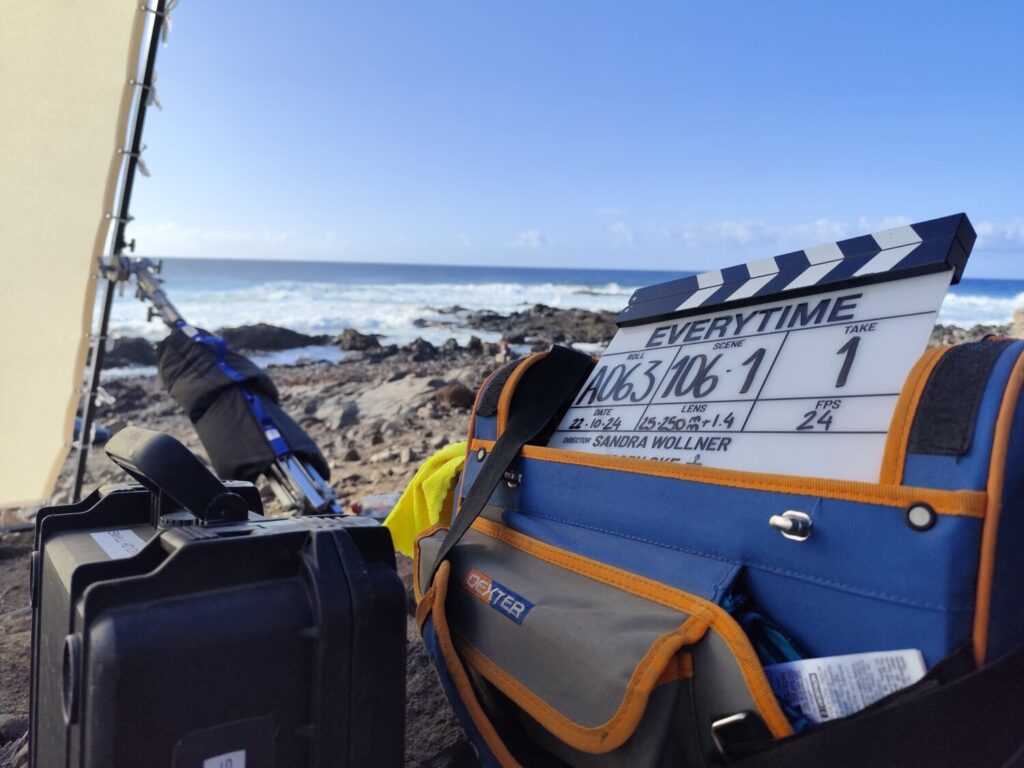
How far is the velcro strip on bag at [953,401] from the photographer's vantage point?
3.30 feet

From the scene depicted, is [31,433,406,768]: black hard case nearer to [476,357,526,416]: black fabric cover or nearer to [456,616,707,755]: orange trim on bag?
[456,616,707,755]: orange trim on bag

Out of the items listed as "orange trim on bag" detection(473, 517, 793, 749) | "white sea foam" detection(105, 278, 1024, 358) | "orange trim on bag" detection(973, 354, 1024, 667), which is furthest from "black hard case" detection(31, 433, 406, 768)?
"white sea foam" detection(105, 278, 1024, 358)

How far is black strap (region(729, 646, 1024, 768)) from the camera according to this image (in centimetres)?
93

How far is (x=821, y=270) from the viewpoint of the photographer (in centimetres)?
152

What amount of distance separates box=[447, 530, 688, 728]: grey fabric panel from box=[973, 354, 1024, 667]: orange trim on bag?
396mm

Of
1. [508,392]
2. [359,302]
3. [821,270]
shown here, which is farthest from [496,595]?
[359,302]

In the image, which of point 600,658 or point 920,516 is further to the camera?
point 600,658

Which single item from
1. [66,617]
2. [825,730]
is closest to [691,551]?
[825,730]

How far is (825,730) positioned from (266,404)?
9.24 feet

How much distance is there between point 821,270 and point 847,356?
26 centimetres

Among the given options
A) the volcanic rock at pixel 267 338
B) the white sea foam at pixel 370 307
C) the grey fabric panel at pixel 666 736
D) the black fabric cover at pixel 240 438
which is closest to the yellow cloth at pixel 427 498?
the grey fabric panel at pixel 666 736

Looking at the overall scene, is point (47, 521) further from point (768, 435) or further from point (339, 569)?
point (768, 435)

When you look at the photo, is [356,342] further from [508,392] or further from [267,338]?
[508,392]

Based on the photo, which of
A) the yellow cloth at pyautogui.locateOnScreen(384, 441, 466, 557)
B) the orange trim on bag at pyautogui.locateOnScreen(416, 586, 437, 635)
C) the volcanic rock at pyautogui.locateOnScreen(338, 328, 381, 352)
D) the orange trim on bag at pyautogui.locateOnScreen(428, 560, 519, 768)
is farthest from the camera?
the volcanic rock at pyautogui.locateOnScreen(338, 328, 381, 352)
